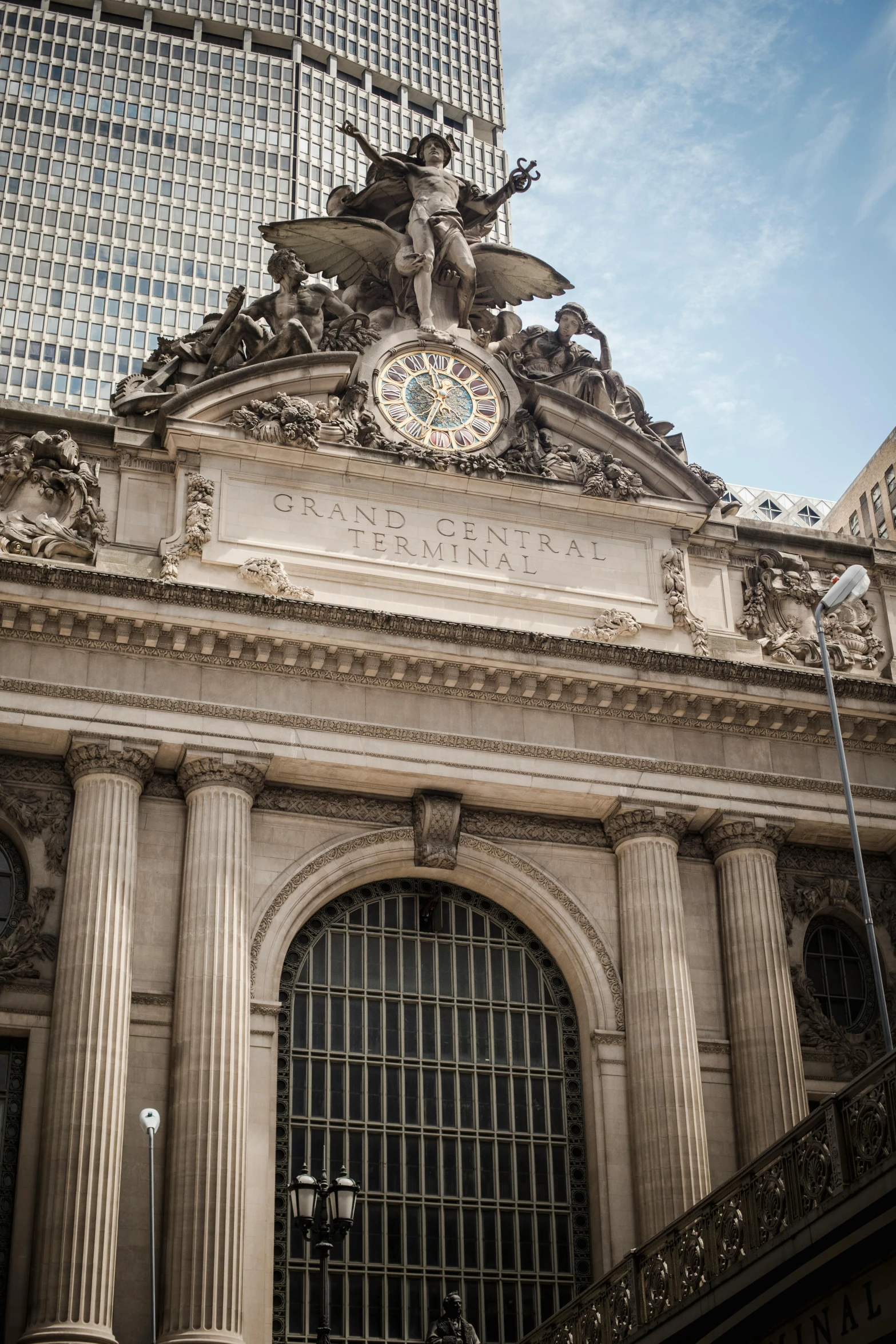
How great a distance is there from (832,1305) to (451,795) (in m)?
15.4

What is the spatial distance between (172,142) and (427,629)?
63637 millimetres

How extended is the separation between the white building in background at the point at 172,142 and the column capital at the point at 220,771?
53.7 meters

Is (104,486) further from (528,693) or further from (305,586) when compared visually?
(528,693)

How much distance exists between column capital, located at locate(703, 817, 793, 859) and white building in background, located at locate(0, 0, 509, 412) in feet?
178

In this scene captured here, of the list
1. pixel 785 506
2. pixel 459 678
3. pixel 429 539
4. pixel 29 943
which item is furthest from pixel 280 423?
pixel 785 506

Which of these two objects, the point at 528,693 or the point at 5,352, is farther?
the point at 5,352

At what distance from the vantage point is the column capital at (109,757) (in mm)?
30406

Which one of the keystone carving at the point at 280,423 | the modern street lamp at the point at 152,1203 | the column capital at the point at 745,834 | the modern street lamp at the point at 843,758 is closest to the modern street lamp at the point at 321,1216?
the modern street lamp at the point at 152,1203

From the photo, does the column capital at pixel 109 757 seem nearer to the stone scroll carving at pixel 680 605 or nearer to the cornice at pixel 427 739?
the cornice at pixel 427 739

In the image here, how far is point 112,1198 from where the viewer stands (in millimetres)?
26844

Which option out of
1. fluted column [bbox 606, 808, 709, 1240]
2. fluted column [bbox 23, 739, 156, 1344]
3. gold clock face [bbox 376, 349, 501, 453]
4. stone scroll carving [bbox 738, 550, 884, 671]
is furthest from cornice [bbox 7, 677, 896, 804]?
gold clock face [bbox 376, 349, 501, 453]

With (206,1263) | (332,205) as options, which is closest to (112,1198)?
(206,1263)

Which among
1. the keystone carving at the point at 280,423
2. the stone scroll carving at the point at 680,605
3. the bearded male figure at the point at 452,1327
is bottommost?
the bearded male figure at the point at 452,1327

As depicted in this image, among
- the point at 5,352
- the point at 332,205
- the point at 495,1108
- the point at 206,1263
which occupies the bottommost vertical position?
the point at 206,1263
